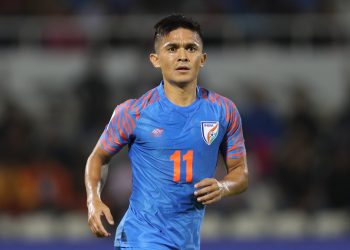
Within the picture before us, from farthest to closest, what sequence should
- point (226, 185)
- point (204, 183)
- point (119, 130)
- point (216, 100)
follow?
1. point (216, 100)
2. point (119, 130)
3. point (226, 185)
4. point (204, 183)

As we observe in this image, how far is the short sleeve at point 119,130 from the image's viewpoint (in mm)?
4895

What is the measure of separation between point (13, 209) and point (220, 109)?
5141 millimetres

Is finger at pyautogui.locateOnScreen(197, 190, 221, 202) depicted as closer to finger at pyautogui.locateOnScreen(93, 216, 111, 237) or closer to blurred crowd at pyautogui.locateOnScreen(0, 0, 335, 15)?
finger at pyautogui.locateOnScreen(93, 216, 111, 237)

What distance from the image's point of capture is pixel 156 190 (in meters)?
4.84

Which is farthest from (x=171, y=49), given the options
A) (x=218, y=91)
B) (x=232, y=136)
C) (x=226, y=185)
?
(x=218, y=91)

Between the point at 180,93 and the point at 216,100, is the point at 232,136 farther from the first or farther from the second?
the point at 180,93

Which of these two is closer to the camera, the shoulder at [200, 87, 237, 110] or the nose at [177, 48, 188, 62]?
the nose at [177, 48, 188, 62]

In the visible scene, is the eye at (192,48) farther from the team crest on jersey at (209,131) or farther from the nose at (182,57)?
the team crest on jersey at (209,131)

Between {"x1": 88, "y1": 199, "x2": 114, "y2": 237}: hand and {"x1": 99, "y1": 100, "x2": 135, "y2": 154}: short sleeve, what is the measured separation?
1.21 feet

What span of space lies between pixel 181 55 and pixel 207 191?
2.62 feet

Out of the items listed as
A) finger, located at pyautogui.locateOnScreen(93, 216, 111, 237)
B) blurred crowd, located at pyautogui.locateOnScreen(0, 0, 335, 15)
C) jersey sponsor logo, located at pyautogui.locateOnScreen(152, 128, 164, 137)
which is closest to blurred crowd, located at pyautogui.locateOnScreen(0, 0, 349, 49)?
blurred crowd, located at pyautogui.locateOnScreen(0, 0, 335, 15)

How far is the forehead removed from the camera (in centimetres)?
489

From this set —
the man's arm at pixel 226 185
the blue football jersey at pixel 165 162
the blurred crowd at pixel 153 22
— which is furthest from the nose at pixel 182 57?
the blurred crowd at pixel 153 22

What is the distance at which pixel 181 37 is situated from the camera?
4.89 metres
